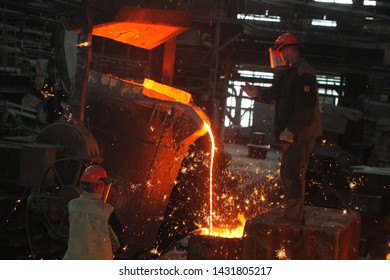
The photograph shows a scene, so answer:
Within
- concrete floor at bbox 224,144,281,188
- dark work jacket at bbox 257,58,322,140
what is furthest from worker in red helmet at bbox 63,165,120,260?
concrete floor at bbox 224,144,281,188

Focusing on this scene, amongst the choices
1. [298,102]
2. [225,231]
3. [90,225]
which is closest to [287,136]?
[298,102]

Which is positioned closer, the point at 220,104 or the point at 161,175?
the point at 161,175

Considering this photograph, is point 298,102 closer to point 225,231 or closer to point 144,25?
point 225,231

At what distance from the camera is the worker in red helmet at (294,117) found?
4.32 m

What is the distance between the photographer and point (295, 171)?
4.45 meters

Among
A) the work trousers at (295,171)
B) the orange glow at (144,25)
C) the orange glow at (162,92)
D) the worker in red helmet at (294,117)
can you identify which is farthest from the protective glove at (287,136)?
the orange glow at (162,92)

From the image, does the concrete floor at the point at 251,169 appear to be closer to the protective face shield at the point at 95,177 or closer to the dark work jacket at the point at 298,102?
the dark work jacket at the point at 298,102

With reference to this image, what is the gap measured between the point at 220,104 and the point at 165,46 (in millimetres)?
8405

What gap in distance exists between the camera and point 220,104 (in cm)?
1595

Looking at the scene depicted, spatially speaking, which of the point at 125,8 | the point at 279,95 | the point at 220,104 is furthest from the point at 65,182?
the point at 220,104

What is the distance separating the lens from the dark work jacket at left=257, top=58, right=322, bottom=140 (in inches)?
170

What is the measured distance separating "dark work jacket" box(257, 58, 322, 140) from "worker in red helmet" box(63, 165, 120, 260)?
157 cm

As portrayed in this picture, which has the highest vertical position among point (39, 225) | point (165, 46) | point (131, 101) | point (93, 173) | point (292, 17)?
point (292, 17)
